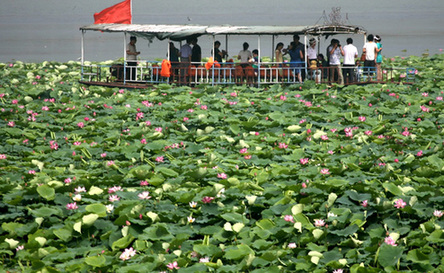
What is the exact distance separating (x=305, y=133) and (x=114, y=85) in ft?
20.1

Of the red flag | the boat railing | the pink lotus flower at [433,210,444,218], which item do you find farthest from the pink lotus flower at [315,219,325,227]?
the red flag

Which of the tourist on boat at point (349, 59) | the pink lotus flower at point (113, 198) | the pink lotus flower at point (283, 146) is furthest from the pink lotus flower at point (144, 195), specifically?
the tourist on boat at point (349, 59)

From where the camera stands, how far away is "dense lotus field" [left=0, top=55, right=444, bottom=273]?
5301 millimetres

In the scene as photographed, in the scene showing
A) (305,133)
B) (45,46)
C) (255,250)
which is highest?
(45,46)

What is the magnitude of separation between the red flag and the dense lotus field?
4855mm

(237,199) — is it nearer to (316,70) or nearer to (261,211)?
(261,211)

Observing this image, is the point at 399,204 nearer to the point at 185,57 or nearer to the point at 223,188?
the point at 223,188

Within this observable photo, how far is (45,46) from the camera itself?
3023 centimetres

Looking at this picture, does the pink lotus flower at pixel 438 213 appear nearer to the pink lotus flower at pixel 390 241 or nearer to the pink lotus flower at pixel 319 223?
the pink lotus flower at pixel 390 241

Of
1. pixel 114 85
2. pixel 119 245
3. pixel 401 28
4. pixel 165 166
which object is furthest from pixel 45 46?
Result: pixel 119 245

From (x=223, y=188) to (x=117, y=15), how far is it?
9.93 meters

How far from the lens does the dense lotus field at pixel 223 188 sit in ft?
17.4

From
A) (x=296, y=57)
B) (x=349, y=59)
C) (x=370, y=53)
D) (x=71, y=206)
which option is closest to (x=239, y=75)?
(x=296, y=57)

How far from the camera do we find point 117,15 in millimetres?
15547
